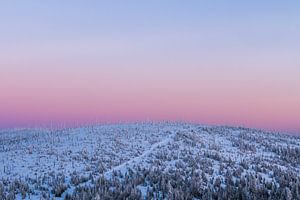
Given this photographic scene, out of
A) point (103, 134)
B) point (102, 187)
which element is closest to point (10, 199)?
point (102, 187)

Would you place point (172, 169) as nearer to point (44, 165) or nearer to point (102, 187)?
point (102, 187)

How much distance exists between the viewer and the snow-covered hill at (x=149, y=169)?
23484mm

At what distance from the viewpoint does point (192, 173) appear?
27.8 meters

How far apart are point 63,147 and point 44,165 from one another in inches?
361

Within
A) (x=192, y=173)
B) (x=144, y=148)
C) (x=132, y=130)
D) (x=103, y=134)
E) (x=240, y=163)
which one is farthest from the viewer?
(x=132, y=130)

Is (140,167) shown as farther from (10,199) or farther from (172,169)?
(10,199)

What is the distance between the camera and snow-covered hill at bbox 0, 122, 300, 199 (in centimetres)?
2348

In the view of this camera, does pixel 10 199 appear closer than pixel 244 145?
Yes

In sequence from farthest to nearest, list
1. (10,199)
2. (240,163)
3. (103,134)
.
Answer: (103,134) < (240,163) < (10,199)

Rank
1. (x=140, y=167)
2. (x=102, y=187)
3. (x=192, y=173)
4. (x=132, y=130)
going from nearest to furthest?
(x=102, y=187) → (x=192, y=173) → (x=140, y=167) → (x=132, y=130)

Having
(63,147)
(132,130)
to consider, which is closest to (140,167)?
(63,147)

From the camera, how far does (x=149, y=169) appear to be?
92.6 feet

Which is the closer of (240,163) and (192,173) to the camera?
(192,173)

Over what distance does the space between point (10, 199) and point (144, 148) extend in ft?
59.0
